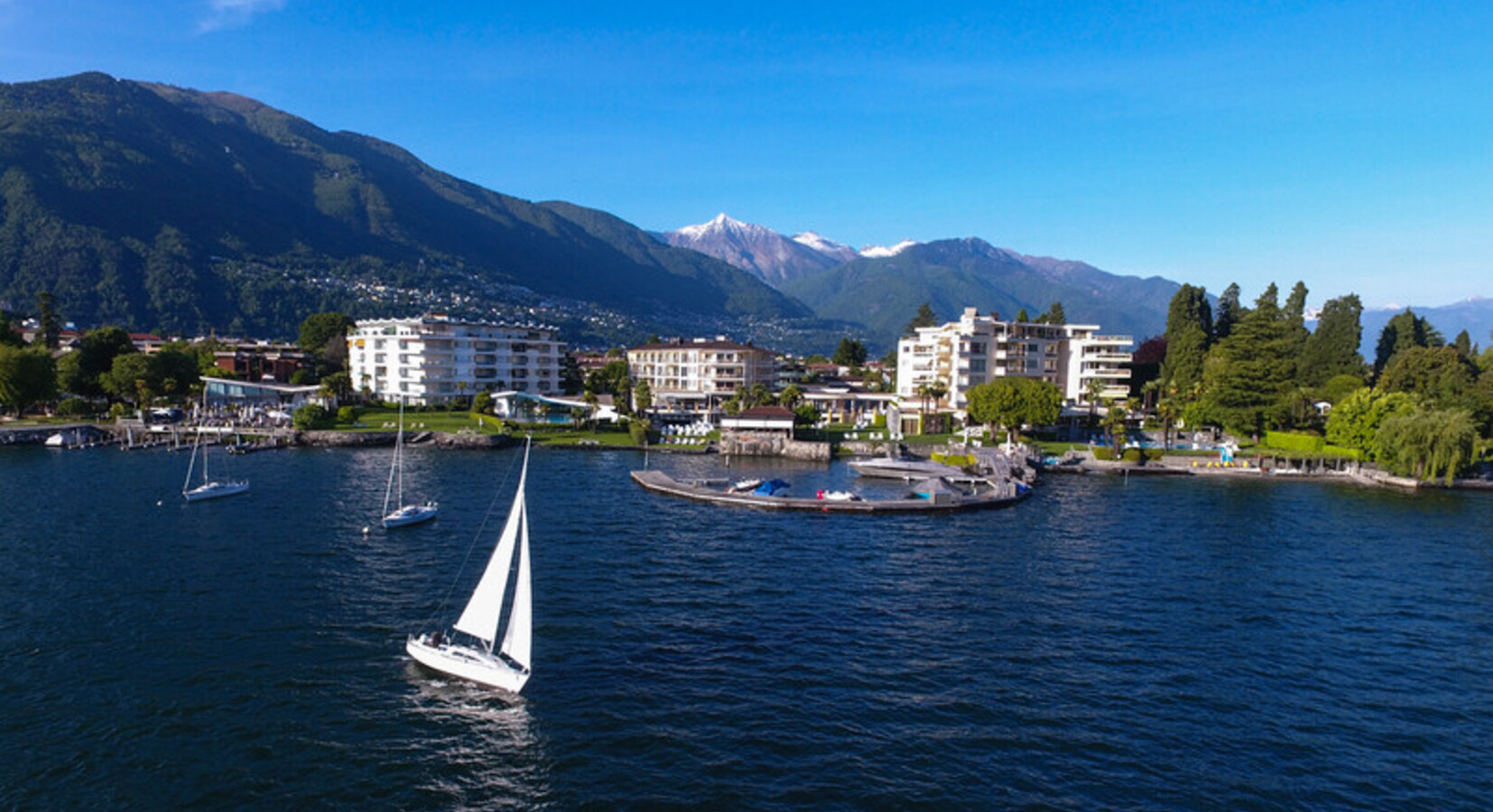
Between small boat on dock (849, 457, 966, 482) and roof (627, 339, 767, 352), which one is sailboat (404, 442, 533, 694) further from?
roof (627, 339, 767, 352)

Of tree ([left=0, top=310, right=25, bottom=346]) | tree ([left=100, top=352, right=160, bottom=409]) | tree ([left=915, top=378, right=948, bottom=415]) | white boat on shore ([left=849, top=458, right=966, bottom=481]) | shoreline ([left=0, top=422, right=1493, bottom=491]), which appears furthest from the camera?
tree ([left=0, top=310, right=25, bottom=346])

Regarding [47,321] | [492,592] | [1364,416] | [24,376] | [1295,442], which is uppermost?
[47,321]

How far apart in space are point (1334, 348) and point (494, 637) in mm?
140691

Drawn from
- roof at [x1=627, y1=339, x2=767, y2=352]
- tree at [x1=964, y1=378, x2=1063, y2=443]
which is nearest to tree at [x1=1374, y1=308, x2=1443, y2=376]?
tree at [x1=964, y1=378, x2=1063, y2=443]

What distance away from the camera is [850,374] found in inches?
7333

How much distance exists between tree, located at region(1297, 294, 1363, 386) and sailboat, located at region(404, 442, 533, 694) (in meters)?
133

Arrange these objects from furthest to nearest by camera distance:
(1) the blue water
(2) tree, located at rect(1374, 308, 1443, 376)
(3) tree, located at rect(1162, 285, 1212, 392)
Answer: (2) tree, located at rect(1374, 308, 1443, 376) < (3) tree, located at rect(1162, 285, 1212, 392) < (1) the blue water

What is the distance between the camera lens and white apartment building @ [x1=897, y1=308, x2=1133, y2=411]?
123875 millimetres

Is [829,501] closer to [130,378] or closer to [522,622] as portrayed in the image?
[522,622]

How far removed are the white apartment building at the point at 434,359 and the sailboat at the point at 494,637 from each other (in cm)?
10344

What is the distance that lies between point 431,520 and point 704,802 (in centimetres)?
4161

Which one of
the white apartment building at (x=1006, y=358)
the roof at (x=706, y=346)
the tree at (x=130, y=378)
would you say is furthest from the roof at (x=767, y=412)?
the tree at (x=130, y=378)

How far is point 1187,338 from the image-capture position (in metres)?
124

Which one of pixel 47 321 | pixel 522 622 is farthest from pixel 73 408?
pixel 522 622
